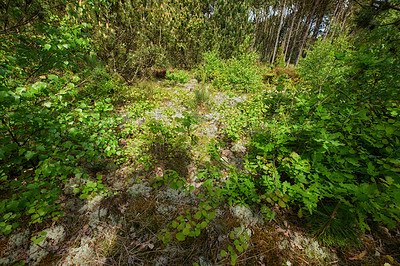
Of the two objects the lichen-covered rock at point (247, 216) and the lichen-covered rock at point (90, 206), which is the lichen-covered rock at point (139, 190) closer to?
the lichen-covered rock at point (90, 206)

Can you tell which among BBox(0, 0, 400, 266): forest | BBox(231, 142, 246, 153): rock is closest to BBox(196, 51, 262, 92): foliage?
BBox(231, 142, 246, 153): rock

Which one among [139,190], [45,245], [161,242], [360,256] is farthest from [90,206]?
[360,256]

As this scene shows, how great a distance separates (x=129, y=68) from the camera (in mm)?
6012

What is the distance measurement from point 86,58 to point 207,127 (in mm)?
4755

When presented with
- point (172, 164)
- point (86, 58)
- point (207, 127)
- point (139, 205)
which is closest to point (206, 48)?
point (86, 58)

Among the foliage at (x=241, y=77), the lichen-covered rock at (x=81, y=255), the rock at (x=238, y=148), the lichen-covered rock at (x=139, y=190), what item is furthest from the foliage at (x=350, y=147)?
the foliage at (x=241, y=77)

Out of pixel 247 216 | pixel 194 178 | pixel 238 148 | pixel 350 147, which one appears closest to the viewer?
pixel 350 147

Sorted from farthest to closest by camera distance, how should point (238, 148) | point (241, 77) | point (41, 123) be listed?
point (241, 77), point (238, 148), point (41, 123)

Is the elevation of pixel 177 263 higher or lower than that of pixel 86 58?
lower

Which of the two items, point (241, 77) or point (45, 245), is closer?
point (45, 245)

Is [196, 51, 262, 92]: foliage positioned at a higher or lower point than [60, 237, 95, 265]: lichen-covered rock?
higher

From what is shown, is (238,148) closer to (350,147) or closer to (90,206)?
(350,147)

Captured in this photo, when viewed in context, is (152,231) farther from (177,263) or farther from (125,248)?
(177,263)

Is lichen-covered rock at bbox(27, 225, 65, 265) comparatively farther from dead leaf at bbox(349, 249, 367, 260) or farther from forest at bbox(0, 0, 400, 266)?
dead leaf at bbox(349, 249, 367, 260)
